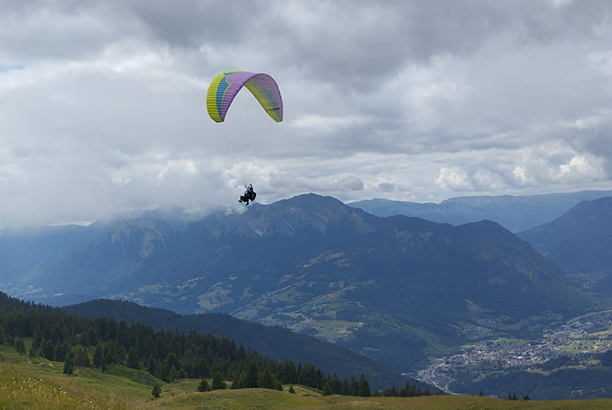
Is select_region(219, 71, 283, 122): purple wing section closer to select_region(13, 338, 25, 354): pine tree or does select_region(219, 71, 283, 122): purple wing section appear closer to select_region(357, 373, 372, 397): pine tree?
select_region(357, 373, 372, 397): pine tree

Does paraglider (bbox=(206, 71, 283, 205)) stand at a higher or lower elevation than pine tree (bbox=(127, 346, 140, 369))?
higher

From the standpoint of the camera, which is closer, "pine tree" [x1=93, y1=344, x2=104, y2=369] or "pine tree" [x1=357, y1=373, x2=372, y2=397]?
"pine tree" [x1=93, y1=344, x2=104, y2=369]

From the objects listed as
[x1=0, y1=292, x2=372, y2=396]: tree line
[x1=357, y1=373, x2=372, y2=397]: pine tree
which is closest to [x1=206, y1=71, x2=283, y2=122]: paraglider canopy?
[x1=0, y1=292, x2=372, y2=396]: tree line

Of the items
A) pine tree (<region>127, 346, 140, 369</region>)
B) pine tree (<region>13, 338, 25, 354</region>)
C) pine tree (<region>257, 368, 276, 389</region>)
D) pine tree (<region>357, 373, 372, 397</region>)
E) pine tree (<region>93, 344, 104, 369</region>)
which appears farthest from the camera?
pine tree (<region>127, 346, 140, 369</region>)

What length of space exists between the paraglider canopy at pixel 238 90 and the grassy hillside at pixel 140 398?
35280 millimetres

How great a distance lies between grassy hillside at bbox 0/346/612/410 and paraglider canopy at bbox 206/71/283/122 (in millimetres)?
35280

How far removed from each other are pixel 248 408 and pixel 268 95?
45.3 meters

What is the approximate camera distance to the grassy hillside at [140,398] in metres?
30.5

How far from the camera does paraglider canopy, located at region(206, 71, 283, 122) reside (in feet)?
205

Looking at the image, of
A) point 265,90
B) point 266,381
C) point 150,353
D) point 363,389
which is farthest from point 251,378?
point 150,353

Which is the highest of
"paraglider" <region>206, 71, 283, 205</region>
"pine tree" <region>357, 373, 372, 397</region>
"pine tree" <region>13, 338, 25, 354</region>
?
"paraglider" <region>206, 71, 283, 205</region>

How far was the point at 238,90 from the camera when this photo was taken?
6288cm

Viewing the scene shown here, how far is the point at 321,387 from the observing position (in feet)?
396

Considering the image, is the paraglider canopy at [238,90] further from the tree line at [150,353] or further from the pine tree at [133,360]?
the pine tree at [133,360]
